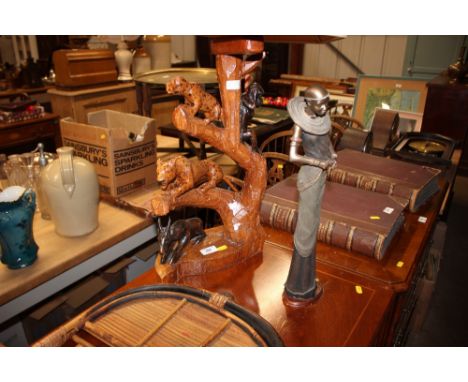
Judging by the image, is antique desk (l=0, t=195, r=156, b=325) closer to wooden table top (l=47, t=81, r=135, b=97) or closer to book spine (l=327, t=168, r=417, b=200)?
book spine (l=327, t=168, r=417, b=200)

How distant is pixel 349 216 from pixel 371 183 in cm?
26

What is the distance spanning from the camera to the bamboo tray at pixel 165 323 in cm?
68

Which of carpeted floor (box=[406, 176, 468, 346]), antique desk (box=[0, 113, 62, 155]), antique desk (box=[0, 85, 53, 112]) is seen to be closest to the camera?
carpeted floor (box=[406, 176, 468, 346])

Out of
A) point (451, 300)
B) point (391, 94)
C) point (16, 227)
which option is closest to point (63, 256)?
point (16, 227)

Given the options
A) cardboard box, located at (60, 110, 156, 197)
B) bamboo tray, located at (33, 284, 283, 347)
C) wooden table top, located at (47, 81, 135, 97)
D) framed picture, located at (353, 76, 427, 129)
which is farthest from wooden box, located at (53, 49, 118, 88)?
bamboo tray, located at (33, 284, 283, 347)

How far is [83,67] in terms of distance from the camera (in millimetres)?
2420

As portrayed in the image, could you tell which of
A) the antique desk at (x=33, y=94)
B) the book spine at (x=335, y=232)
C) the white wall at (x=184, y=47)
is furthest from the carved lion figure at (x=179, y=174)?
the white wall at (x=184, y=47)

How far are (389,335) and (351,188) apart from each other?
45 cm

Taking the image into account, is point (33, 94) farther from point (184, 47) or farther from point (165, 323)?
point (165, 323)

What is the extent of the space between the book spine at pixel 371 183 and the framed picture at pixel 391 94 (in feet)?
4.48

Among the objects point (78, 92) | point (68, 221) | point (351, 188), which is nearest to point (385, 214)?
point (351, 188)

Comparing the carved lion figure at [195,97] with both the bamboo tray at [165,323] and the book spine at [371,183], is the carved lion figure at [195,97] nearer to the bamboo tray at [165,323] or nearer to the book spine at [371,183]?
the bamboo tray at [165,323]

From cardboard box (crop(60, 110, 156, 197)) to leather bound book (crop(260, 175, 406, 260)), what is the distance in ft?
2.15

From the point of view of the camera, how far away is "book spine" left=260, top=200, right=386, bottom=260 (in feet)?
3.20
